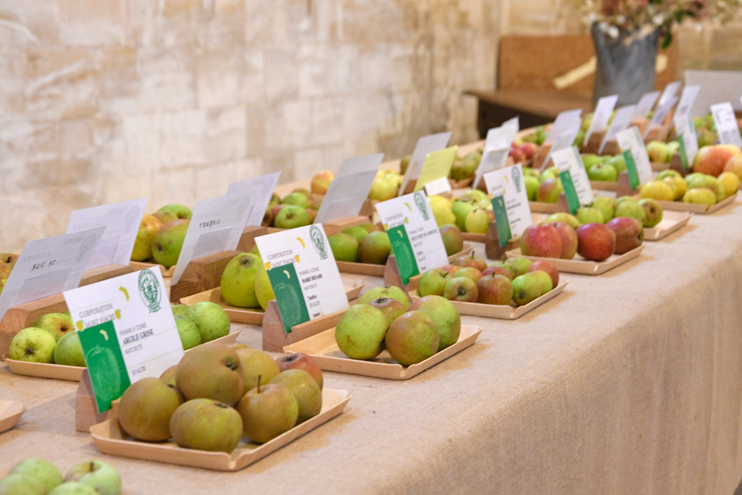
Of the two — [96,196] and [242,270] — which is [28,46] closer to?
[96,196]

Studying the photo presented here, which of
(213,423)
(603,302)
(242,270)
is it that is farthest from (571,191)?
(213,423)

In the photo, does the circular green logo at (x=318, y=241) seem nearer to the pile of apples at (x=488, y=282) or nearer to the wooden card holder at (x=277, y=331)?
the wooden card holder at (x=277, y=331)

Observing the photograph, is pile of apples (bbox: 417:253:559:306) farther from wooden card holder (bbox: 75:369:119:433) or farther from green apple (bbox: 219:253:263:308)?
wooden card holder (bbox: 75:369:119:433)

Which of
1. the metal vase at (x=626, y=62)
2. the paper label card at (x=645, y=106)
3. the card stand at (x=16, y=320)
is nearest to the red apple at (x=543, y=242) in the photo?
the card stand at (x=16, y=320)

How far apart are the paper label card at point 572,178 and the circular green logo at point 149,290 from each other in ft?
5.12

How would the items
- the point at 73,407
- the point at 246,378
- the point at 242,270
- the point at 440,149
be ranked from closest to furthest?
the point at 246,378
the point at 73,407
the point at 242,270
the point at 440,149

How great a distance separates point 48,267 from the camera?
154cm

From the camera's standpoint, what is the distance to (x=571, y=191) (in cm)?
262

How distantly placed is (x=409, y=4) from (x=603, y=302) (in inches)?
204

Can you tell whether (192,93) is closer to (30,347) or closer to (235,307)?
(235,307)

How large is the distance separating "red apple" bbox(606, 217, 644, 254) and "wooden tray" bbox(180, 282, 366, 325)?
770mm

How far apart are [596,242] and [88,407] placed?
55.1 inches

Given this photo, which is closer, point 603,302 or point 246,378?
point 246,378

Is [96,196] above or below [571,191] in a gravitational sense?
below
